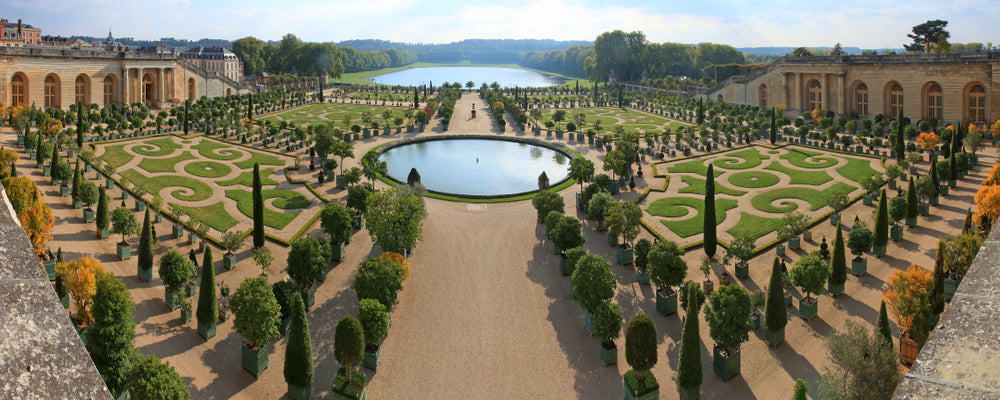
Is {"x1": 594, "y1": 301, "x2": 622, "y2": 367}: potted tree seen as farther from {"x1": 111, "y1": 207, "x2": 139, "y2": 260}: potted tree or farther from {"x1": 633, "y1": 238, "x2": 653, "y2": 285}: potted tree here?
{"x1": 111, "y1": 207, "x2": 139, "y2": 260}: potted tree

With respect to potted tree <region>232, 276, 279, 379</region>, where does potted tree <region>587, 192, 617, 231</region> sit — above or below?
above

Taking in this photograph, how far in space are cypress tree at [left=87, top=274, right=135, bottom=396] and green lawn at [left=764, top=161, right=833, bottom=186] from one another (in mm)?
42982

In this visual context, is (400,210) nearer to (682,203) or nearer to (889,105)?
(682,203)

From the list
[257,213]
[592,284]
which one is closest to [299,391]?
[592,284]

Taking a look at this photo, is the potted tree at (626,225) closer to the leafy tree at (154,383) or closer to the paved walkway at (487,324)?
the paved walkway at (487,324)

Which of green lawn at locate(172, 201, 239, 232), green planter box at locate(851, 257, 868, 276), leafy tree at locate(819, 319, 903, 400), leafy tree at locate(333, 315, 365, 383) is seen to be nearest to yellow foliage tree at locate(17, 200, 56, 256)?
green lawn at locate(172, 201, 239, 232)

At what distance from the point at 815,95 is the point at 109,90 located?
9201cm

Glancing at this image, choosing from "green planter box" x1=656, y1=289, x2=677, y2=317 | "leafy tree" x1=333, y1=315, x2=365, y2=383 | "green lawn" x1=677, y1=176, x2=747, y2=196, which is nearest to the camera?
"leafy tree" x1=333, y1=315, x2=365, y2=383

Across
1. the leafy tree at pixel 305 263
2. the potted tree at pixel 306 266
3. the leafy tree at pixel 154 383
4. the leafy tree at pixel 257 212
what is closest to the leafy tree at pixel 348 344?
the leafy tree at pixel 154 383

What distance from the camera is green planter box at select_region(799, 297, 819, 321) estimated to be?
2467cm

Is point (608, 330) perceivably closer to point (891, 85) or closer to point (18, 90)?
point (891, 85)

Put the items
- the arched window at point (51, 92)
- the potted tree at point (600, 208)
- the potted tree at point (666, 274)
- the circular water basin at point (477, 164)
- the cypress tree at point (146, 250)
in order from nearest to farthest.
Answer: the potted tree at point (666, 274)
the cypress tree at point (146, 250)
the potted tree at point (600, 208)
the circular water basin at point (477, 164)
the arched window at point (51, 92)

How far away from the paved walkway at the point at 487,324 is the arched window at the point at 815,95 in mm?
Answer: 46281

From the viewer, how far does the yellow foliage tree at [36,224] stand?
25.8 meters
